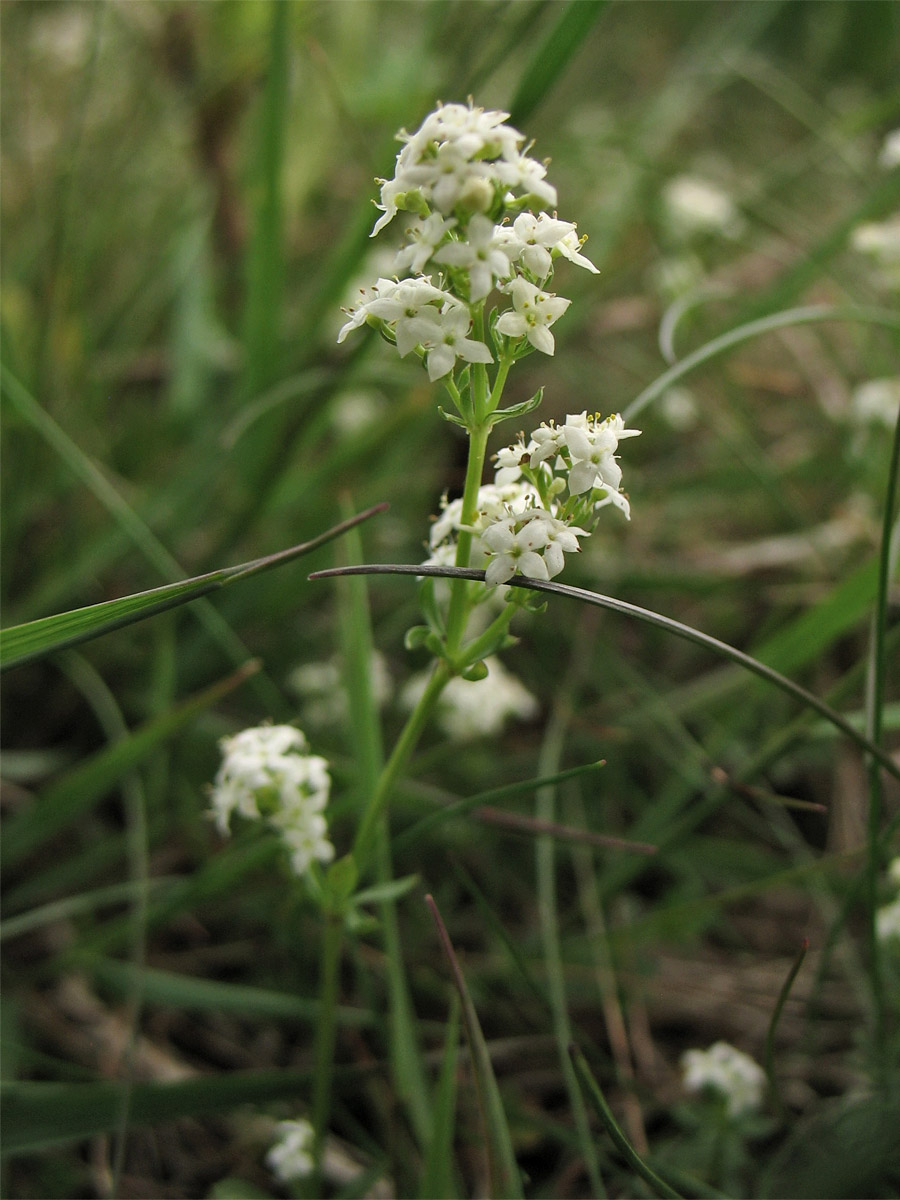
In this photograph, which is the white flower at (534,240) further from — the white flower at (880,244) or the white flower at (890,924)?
the white flower at (880,244)

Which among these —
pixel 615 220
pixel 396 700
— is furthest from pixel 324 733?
pixel 615 220

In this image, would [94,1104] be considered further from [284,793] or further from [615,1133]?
[615,1133]

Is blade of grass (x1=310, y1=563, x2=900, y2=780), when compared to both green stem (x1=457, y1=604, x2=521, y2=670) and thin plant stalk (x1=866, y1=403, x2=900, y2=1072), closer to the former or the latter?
green stem (x1=457, y1=604, x2=521, y2=670)

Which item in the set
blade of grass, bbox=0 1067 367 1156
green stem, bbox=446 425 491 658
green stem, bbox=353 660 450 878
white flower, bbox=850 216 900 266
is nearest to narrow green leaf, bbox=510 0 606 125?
green stem, bbox=446 425 491 658

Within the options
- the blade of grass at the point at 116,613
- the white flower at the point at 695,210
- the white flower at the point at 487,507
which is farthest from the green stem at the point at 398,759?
the white flower at the point at 695,210

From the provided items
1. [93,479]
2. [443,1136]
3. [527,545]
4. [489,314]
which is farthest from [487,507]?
[93,479]
